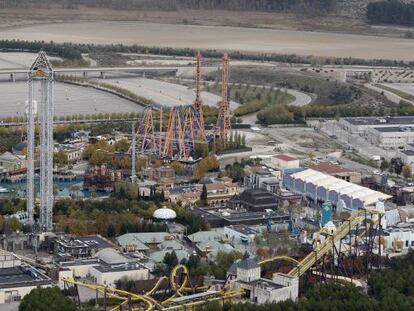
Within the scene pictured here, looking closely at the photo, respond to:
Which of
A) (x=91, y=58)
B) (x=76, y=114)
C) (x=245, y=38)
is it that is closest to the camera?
(x=76, y=114)

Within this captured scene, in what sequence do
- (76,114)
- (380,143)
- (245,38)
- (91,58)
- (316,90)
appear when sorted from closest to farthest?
1. (380,143)
2. (76,114)
3. (316,90)
4. (91,58)
5. (245,38)

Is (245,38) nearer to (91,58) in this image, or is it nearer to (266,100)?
(91,58)

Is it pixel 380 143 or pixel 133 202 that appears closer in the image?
pixel 133 202

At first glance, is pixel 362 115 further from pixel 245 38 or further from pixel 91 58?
pixel 245 38

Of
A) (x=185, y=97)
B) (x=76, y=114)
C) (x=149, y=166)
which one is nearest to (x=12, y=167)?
(x=149, y=166)

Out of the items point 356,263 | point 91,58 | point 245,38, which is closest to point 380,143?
point 356,263

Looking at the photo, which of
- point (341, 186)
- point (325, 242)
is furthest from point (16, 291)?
point (341, 186)

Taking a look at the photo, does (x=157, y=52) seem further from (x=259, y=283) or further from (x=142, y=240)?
(x=259, y=283)

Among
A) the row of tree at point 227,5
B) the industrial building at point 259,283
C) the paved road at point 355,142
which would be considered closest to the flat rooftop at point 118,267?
the industrial building at point 259,283
